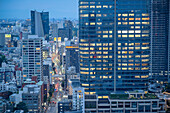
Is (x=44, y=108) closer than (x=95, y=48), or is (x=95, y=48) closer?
(x=95, y=48)

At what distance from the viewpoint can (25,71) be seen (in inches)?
1896

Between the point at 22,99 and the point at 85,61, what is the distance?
7.10 meters

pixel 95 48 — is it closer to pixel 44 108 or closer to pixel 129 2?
pixel 129 2

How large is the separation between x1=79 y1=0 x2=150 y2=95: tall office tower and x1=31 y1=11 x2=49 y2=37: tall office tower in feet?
170

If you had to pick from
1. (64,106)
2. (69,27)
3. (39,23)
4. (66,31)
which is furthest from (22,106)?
(69,27)

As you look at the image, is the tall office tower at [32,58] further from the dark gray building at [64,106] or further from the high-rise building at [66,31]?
the high-rise building at [66,31]

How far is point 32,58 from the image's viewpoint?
157 ft

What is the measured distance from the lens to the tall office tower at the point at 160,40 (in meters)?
53.4

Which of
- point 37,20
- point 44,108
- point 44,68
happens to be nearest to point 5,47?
point 37,20

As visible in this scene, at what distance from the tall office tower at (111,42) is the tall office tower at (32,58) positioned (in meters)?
13.4

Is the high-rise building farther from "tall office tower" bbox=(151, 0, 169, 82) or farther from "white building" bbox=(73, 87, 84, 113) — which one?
"white building" bbox=(73, 87, 84, 113)

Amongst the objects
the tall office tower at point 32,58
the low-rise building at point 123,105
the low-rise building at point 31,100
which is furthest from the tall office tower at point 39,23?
the low-rise building at point 123,105

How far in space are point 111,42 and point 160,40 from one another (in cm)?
2088

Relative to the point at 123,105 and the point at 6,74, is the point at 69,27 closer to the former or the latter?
the point at 6,74
